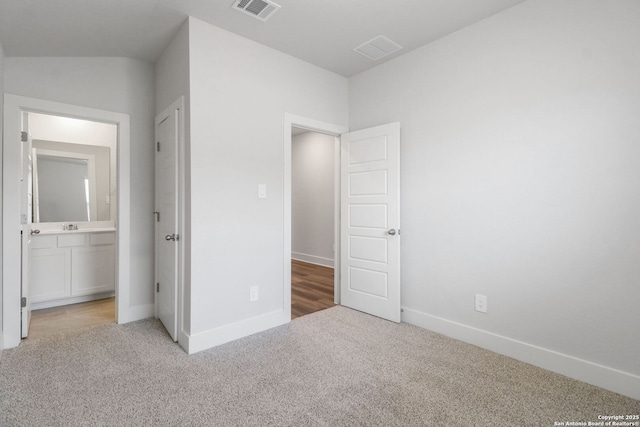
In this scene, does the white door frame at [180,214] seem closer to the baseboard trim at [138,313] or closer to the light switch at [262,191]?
the light switch at [262,191]

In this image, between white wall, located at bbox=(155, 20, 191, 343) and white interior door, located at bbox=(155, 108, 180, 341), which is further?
white interior door, located at bbox=(155, 108, 180, 341)

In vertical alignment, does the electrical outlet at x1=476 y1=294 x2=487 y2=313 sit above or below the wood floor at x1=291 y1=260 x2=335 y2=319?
Answer: above

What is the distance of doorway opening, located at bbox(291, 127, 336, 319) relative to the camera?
218 inches

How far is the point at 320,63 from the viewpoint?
3.14 m

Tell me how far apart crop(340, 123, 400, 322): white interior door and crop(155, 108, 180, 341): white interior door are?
1699 mm

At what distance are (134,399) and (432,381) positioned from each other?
1.80 m

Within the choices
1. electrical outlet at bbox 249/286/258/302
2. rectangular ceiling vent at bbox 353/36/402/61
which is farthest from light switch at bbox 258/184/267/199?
rectangular ceiling vent at bbox 353/36/402/61

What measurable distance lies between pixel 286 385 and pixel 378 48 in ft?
9.38

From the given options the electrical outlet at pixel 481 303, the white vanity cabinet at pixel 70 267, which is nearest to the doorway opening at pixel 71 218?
the white vanity cabinet at pixel 70 267

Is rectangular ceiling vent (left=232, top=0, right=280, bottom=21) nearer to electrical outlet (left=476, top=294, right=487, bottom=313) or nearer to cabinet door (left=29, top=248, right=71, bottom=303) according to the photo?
electrical outlet (left=476, top=294, right=487, bottom=313)

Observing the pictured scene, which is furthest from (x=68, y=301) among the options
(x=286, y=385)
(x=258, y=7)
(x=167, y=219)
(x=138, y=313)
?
(x=258, y=7)

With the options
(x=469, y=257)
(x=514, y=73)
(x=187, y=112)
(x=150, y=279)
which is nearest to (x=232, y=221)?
(x=187, y=112)

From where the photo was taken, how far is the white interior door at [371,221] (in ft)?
9.66

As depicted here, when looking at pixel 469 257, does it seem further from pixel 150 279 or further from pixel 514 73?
pixel 150 279
